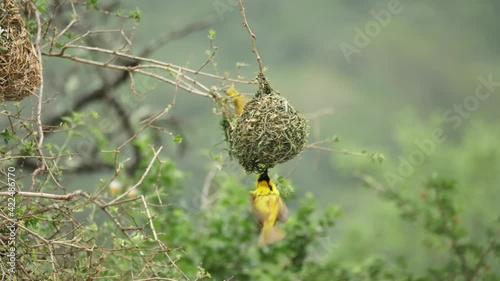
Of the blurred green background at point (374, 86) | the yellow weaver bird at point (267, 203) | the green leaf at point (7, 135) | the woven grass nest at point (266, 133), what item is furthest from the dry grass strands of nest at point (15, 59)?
the blurred green background at point (374, 86)

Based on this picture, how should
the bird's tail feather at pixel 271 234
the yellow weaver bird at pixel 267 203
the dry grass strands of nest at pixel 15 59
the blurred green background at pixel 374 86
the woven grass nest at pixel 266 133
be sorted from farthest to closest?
the blurred green background at pixel 374 86, the bird's tail feather at pixel 271 234, the yellow weaver bird at pixel 267 203, the woven grass nest at pixel 266 133, the dry grass strands of nest at pixel 15 59

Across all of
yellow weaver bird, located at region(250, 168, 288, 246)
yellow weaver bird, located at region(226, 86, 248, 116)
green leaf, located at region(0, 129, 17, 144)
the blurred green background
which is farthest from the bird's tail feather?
the blurred green background

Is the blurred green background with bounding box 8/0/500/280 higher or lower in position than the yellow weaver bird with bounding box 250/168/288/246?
higher

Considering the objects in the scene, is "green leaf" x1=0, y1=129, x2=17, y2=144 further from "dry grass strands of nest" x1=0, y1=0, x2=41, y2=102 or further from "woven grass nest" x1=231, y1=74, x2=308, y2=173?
"woven grass nest" x1=231, y1=74, x2=308, y2=173

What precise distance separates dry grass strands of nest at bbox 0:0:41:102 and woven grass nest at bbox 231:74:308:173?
0.86m

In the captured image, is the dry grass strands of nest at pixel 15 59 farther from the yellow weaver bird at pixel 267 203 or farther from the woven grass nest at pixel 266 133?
the yellow weaver bird at pixel 267 203

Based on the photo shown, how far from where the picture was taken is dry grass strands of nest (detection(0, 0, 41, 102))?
122 inches

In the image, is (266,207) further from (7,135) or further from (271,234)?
(7,135)

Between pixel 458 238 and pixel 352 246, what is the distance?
680 centimetres

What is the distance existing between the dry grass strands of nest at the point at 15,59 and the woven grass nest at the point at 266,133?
33.9 inches

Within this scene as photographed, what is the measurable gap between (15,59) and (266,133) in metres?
1.03

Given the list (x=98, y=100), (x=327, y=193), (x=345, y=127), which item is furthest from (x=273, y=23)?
(x=98, y=100)

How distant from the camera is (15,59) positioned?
3125 mm

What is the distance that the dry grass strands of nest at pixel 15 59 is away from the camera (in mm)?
3105
